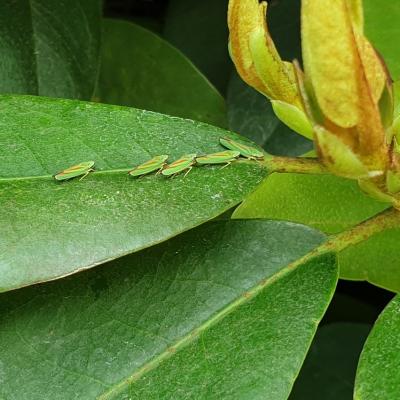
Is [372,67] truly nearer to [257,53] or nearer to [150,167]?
[257,53]

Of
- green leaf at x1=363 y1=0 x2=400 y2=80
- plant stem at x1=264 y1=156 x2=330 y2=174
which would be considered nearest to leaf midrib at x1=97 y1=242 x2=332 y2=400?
plant stem at x1=264 y1=156 x2=330 y2=174

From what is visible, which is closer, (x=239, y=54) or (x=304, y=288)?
(x=239, y=54)

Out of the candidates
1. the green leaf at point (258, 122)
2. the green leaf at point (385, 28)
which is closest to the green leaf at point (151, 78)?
the green leaf at point (258, 122)

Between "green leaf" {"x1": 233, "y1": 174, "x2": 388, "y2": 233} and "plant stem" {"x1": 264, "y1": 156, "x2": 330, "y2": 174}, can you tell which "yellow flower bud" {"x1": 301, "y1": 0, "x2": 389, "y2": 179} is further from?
"green leaf" {"x1": 233, "y1": 174, "x2": 388, "y2": 233}

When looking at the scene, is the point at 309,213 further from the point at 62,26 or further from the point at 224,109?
the point at 62,26

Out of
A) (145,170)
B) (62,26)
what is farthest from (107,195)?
(62,26)

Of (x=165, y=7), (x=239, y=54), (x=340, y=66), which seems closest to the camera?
(x=340, y=66)

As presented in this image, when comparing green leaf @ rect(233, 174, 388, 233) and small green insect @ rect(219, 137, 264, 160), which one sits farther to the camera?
green leaf @ rect(233, 174, 388, 233)

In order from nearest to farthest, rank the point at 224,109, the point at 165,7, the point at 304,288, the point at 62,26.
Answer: the point at 304,288
the point at 62,26
the point at 224,109
the point at 165,7
